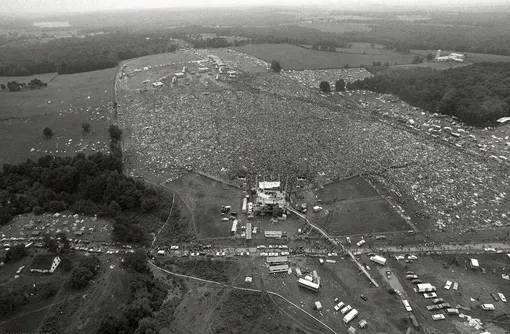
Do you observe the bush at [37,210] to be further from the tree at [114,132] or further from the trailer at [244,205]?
the trailer at [244,205]

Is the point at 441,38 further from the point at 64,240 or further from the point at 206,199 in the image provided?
the point at 64,240

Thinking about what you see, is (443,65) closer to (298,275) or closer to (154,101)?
(154,101)

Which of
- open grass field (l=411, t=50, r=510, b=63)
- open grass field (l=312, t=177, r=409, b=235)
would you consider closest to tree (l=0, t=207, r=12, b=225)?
open grass field (l=312, t=177, r=409, b=235)

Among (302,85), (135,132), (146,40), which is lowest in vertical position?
(135,132)

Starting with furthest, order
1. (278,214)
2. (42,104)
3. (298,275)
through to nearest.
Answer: (42,104) < (278,214) < (298,275)

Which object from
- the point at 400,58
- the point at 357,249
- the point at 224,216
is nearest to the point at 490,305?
the point at 357,249

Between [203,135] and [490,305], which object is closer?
[490,305]

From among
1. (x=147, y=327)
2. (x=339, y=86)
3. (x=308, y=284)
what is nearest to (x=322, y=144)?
(x=308, y=284)
